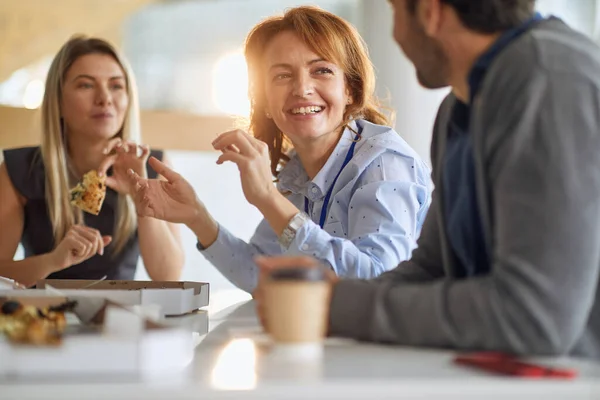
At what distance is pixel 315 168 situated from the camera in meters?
2.19

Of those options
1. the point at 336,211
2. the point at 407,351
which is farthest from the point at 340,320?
the point at 336,211

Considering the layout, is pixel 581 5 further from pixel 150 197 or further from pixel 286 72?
pixel 150 197

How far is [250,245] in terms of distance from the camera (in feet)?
6.96

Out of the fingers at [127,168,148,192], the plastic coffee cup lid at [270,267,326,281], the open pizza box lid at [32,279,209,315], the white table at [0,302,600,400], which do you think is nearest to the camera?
the white table at [0,302,600,400]

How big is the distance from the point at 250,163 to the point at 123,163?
3.52ft

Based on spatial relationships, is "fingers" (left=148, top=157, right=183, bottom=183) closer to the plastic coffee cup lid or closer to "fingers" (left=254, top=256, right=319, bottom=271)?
"fingers" (left=254, top=256, right=319, bottom=271)

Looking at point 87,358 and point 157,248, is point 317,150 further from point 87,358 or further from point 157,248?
point 87,358

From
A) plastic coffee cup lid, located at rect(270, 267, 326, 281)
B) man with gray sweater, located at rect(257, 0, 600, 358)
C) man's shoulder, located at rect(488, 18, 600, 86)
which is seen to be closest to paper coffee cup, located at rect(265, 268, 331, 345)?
plastic coffee cup lid, located at rect(270, 267, 326, 281)

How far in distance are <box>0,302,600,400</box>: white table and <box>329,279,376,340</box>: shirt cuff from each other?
11 cm

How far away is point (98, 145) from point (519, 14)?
7.11ft

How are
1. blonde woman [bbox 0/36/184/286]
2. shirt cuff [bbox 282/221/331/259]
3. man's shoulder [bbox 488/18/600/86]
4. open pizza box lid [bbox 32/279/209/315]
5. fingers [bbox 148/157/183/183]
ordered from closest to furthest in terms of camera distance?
man's shoulder [bbox 488/18/600/86]
open pizza box lid [bbox 32/279/209/315]
shirt cuff [bbox 282/221/331/259]
fingers [bbox 148/157/183/183]
blonde woman [bbox 0/36/184/286]

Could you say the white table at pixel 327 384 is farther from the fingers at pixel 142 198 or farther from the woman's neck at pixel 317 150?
the woman's neck at pixel 317 150

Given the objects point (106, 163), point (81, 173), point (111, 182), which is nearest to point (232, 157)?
point (111, 182)

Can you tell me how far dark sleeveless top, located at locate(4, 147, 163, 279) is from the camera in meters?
2.93
